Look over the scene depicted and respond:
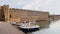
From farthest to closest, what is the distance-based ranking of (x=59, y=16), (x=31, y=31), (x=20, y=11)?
(x=59, y=16) → (x=20, y=11) → (x=31, y=31)

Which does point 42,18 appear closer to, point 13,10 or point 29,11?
point 29,11

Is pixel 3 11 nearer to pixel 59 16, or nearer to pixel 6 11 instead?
pixel 6 11

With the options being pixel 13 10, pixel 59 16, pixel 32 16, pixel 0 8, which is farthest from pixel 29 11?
pixel 59 16

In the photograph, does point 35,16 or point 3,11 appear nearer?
point 3,11

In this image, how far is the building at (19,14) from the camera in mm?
42969

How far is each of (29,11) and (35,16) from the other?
17.4 ft

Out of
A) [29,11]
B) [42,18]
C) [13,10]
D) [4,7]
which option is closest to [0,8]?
[4,7]

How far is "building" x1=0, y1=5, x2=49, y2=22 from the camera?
141 ft

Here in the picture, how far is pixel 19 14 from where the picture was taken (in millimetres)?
55469

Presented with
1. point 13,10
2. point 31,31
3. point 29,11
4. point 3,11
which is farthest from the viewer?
point 29,11

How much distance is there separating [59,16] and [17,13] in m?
40.6

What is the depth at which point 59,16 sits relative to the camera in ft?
298

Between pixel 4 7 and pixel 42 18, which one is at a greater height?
pixel 4 7

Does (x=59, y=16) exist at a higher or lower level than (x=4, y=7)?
lower
